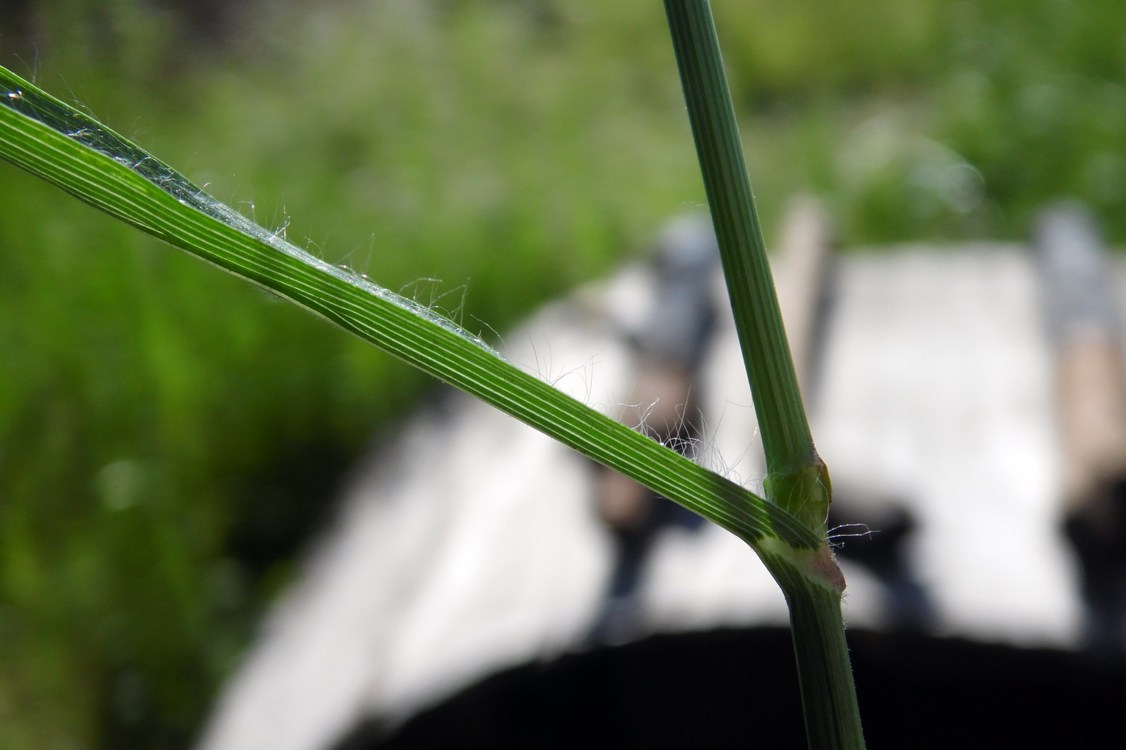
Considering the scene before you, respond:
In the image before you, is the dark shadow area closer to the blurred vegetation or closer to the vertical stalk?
the blurred vegetation

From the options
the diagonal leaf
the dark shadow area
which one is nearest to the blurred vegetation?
the diagonal leaf

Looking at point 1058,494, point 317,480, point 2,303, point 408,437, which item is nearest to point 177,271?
point 2,303

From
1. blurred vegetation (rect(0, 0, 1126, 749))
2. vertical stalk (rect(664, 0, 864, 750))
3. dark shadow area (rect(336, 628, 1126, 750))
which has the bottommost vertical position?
vertical stalk (rect(664, 0, 864, 750))

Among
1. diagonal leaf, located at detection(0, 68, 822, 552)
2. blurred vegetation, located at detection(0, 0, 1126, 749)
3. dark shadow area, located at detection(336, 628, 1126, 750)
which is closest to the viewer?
diagonal leaf, located at detection(0, 68, 822, 552)

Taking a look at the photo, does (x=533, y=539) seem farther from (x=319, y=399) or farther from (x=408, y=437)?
(x=319, y=399)

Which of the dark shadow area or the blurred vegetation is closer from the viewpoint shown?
the dark shadow area

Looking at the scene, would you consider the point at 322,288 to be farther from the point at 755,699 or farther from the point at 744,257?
the point at 755,699

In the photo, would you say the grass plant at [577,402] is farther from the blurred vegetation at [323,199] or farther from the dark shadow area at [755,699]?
the dark shadow area at [755,699]
